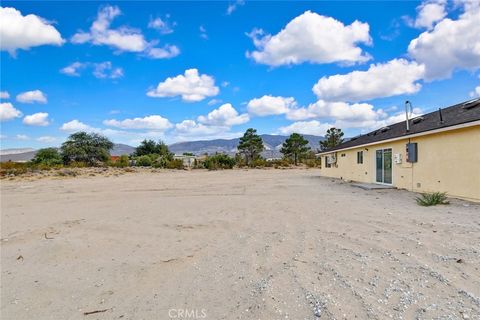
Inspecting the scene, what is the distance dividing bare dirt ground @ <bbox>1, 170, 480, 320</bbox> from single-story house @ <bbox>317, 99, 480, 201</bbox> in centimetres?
192

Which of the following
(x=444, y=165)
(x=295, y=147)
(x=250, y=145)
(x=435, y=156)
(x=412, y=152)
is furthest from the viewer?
(x=250, y=145)

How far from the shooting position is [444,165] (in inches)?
360

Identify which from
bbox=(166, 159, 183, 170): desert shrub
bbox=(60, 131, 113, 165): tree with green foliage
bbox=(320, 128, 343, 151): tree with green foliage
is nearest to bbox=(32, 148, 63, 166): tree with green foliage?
bbox=(60, 131, 113, 165): tree with green foliage

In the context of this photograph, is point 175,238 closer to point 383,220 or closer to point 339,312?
point 339,312

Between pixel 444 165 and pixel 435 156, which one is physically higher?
pixel 435 156

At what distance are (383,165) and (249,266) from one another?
37.7 ft

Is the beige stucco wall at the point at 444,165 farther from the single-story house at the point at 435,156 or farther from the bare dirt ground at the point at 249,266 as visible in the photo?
the bare dirt ground at the point at 249,266

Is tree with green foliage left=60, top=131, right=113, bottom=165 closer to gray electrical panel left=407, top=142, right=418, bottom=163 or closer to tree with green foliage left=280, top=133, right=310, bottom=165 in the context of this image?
tree with green foliage left=280, top=133, right=310, bottom=165

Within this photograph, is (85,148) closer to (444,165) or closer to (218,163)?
(218,163)

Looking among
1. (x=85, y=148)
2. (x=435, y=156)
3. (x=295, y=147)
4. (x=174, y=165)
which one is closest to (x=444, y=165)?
(x=435, y=156)

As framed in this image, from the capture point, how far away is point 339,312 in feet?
8.02

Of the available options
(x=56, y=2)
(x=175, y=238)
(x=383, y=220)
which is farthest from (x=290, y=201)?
(x=56, y=2)

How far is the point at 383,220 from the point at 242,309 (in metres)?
4.30

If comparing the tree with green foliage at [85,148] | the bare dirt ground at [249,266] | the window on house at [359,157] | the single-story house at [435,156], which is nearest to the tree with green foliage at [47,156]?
the tree with green foliage at [85,148]
